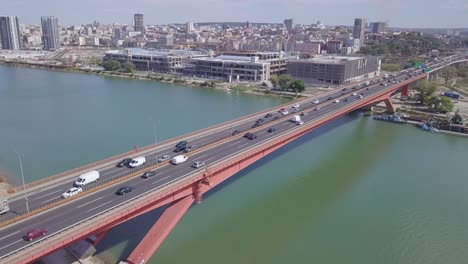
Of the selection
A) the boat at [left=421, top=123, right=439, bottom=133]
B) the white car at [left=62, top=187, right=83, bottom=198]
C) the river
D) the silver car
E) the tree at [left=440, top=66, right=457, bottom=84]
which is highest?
the tree at [left=440, top=66, right=457, bottom=84]

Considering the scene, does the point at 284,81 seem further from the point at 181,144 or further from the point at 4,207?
the point at 4,207

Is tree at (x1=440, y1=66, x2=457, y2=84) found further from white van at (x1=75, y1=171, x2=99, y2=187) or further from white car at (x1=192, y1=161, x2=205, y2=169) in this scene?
white van at (x1=75, y1=171, x2=99, y2=187)

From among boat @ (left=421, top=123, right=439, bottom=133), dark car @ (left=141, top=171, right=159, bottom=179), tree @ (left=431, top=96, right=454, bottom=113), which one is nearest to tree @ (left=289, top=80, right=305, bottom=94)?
tree @ (left=431, top=96, right=454, bottom=113)

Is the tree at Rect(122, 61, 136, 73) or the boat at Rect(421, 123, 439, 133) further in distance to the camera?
the tree at Rect(122, 61, 136, 73)

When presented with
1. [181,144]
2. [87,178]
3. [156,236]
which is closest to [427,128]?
[181,144]

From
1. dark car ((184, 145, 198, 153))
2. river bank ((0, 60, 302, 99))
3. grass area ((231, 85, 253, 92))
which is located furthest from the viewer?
grass area ((231, 85, 253, 92))
